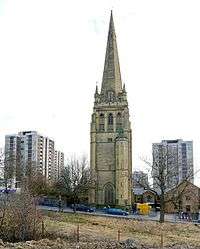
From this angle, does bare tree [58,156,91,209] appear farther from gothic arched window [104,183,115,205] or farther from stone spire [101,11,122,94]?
stone spire [101,11,122,94]

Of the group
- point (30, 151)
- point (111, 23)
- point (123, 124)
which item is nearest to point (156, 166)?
point (123, 124)

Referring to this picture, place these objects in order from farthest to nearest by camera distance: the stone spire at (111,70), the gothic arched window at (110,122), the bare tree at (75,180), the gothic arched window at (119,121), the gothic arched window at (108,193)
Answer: the stone spire at (111,70)
the gothic arched window at (110,122)
the gothic arched window at (119,121)
the gothic arched window at (108,193)
the bare tree at (75,180)

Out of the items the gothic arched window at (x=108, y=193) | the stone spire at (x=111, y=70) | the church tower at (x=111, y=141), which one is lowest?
the gothic arched window at (x=108, y=193)

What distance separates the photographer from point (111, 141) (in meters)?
90.8

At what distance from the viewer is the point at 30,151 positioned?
492 ft

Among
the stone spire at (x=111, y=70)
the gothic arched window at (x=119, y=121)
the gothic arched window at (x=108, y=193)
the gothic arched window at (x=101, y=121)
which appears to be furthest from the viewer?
the stone spire at (x=111, y=70)

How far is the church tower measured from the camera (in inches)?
3410

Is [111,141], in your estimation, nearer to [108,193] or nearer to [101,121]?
[101,121]

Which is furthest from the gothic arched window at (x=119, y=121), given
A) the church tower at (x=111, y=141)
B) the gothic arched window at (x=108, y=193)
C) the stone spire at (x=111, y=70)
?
the gothic arched window at (x=108, y=193)

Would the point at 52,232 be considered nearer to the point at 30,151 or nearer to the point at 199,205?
the point at 199,205

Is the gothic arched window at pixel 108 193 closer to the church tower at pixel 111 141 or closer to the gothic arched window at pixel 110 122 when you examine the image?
the church tower at pixel 111 141

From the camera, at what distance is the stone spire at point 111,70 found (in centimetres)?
9444

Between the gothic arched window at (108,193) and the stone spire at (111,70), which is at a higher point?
the stone spire at (111,70)

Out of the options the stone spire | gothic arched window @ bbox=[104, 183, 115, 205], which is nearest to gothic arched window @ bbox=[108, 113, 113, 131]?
the stone spire
